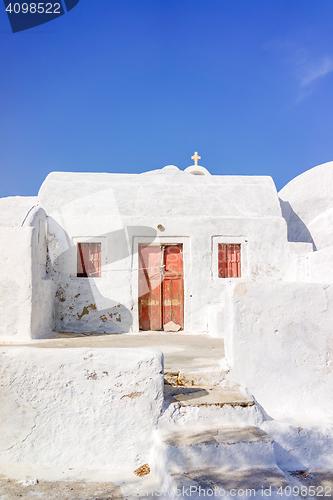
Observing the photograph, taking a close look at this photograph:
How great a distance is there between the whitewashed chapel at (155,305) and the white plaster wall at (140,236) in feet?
0.08

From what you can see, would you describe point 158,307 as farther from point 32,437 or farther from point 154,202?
point 32,437

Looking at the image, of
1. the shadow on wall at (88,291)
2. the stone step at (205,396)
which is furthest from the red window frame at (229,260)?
the stone step at (205,396)

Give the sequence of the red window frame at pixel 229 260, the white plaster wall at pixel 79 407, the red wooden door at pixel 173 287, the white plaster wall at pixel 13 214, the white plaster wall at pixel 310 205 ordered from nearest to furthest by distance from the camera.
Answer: the white plaster wall at pixel 79 407
the white plaster wall at pixel 13 214
the red wooden door at pixel 173 287
the red window frame at pixel 229 260
the white plaster wall at pixel 310 205

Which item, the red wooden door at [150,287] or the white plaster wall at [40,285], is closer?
the white plaster wall at [40,285]

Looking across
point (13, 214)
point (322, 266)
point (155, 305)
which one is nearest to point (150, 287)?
point (155, 305)

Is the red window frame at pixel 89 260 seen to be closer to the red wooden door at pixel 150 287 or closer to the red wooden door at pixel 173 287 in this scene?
the red wooden door at pixel 150 287

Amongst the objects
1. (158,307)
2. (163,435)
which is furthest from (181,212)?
(163,435)

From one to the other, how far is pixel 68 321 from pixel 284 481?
218 inches

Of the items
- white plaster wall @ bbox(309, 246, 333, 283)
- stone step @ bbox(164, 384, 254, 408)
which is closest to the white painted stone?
white plaster wall @ bbox(309, 246, 333, 283)

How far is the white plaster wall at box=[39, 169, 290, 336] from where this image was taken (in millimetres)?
7660

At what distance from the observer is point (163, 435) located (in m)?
3.30

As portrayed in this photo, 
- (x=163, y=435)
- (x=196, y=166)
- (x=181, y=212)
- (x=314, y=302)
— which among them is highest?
(x=196, y=166)

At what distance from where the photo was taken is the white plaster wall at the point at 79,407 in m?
3.42

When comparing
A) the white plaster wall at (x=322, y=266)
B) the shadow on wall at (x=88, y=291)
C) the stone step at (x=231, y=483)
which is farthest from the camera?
the shadow on wall at (x=88, y=291)
